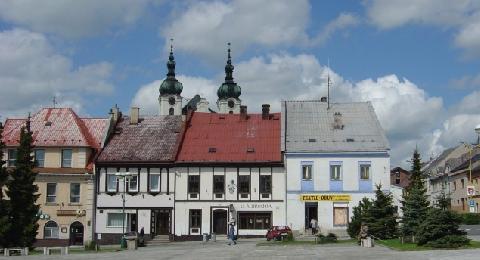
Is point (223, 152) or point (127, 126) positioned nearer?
point (223, 152)

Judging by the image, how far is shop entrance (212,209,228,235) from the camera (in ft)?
177

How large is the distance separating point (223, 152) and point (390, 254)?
2802cm

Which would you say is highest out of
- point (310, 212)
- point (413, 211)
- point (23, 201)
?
point (23, 201)

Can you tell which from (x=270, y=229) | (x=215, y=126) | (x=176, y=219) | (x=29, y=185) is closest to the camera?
(x=29, y=185)

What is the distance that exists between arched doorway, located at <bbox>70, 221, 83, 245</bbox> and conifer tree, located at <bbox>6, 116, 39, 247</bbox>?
1091 cm

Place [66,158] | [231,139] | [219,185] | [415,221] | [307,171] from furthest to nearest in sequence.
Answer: [231,139] → [66,158] → [219,185] → [307,171] → [415,221]

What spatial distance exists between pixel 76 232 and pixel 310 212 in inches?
780

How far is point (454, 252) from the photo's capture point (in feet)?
90.7

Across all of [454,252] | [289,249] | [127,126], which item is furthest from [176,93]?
[454,252]

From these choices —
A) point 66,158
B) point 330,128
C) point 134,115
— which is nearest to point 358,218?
point 330,128

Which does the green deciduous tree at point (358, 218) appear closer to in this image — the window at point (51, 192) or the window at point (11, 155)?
the window at point (51, 192)

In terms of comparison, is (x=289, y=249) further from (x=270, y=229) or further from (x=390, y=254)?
(x=270, y=229)

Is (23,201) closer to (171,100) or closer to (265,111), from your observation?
(265,111)

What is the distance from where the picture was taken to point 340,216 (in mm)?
53438
